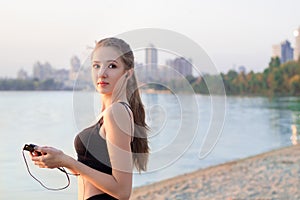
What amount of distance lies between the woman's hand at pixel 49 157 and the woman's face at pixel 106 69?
20cm

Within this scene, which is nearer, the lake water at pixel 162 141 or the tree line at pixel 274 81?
the lake water at pixel 162 141

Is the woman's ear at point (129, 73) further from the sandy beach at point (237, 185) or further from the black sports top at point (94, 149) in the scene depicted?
the sandy beach at point (237, 185)

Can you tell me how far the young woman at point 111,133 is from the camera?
1.29 meters

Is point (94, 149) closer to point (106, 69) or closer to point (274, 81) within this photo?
point (106, 69)

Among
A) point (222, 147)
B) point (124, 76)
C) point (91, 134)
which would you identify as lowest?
point (222, 147)

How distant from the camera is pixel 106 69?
4.35ft

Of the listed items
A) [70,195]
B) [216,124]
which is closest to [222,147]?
[70,195]

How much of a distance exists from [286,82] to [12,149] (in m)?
24.0

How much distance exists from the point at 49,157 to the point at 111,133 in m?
0.16

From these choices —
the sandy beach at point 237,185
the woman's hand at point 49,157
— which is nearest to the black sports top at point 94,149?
the woman's hand at point 49,157

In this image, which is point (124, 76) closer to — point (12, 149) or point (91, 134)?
point (91, 134)

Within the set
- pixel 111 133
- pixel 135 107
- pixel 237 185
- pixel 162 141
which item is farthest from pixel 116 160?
pixel 237 185

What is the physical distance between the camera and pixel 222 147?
17766 millimetres

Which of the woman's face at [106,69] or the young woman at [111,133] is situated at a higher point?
the woman's face at [106,69]
